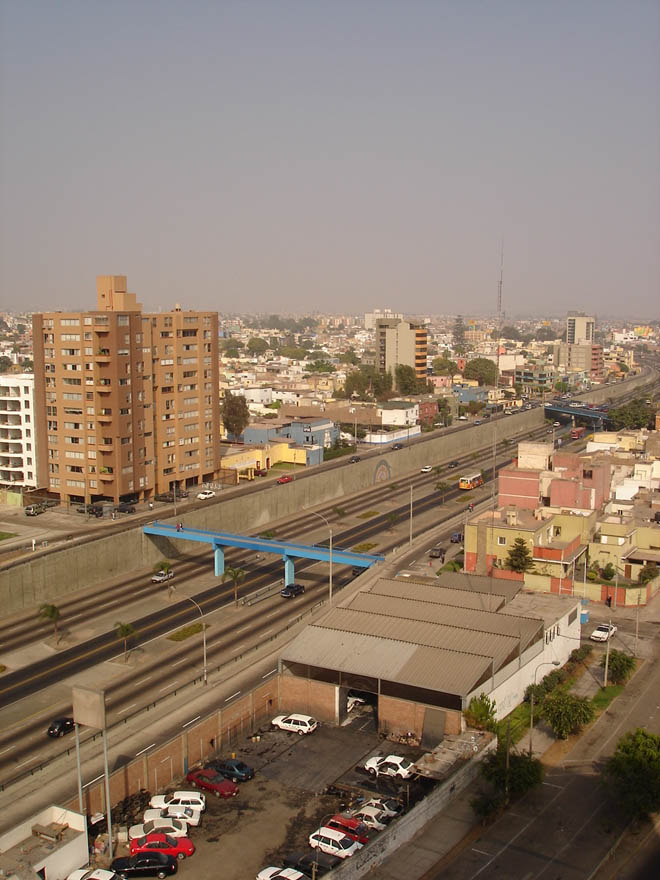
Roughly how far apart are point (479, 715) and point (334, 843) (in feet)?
24.2

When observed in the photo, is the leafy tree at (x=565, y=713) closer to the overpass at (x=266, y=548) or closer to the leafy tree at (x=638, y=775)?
the leafy tree at (x=638, y=775)

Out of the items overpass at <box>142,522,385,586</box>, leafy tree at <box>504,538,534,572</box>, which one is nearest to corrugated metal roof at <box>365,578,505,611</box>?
leafy tree at <box>504,538,534,572</box>

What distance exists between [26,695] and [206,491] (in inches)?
1110

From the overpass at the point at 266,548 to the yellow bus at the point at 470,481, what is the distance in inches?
1067

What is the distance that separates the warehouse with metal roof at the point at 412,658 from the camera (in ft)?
96.4

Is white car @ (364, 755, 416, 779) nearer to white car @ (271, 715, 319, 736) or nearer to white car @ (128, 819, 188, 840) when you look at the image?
white car @ (271, 715, 319, 736)

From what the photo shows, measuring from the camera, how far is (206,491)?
6159 centimetres

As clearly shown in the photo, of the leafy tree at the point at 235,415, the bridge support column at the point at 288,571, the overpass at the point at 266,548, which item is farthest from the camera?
the leafy tree at the point at 235,415

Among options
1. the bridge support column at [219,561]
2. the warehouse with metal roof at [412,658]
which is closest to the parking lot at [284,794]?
the warehouse with metal roof at [412,658]

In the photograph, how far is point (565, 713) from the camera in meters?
28.9

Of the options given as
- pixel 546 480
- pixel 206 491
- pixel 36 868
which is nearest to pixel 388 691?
pixel 36 868

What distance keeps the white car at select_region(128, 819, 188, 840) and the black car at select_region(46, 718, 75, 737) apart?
311 inches

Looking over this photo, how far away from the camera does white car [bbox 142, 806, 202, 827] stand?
24.0 meters

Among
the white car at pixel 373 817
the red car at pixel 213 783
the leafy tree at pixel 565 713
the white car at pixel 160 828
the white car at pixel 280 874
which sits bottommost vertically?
the red car at pixel 213 783
